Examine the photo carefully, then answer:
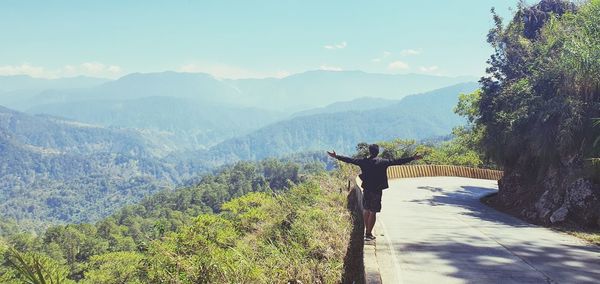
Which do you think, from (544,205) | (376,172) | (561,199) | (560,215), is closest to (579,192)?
(561,199)

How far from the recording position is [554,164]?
1631 cm

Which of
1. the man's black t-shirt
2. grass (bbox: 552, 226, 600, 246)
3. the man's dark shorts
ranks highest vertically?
the man's black t-shirt

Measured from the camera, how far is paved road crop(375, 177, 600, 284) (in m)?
7.21

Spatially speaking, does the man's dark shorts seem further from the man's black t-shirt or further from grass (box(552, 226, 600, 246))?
grass (box(552, 226, 600, 246))

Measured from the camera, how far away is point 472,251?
893 centimetres

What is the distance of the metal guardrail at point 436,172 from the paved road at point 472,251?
44.8 feet

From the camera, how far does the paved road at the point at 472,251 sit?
721cm

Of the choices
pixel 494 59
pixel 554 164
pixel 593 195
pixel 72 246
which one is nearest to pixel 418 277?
pixel 593 195

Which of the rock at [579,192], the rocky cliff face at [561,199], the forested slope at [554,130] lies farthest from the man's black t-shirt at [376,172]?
the rock at [579,192]

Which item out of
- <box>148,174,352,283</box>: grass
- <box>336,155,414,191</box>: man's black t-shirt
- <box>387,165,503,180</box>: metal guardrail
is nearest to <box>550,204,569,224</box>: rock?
<box>148,174,352,283</box>: grass

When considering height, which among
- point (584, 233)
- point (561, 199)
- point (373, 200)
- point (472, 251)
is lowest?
Result: point (584, 233)

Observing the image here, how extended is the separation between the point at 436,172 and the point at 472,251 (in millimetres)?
23727

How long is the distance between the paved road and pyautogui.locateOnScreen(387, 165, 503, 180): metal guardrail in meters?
13.7

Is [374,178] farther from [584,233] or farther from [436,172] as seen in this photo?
[436,172]
